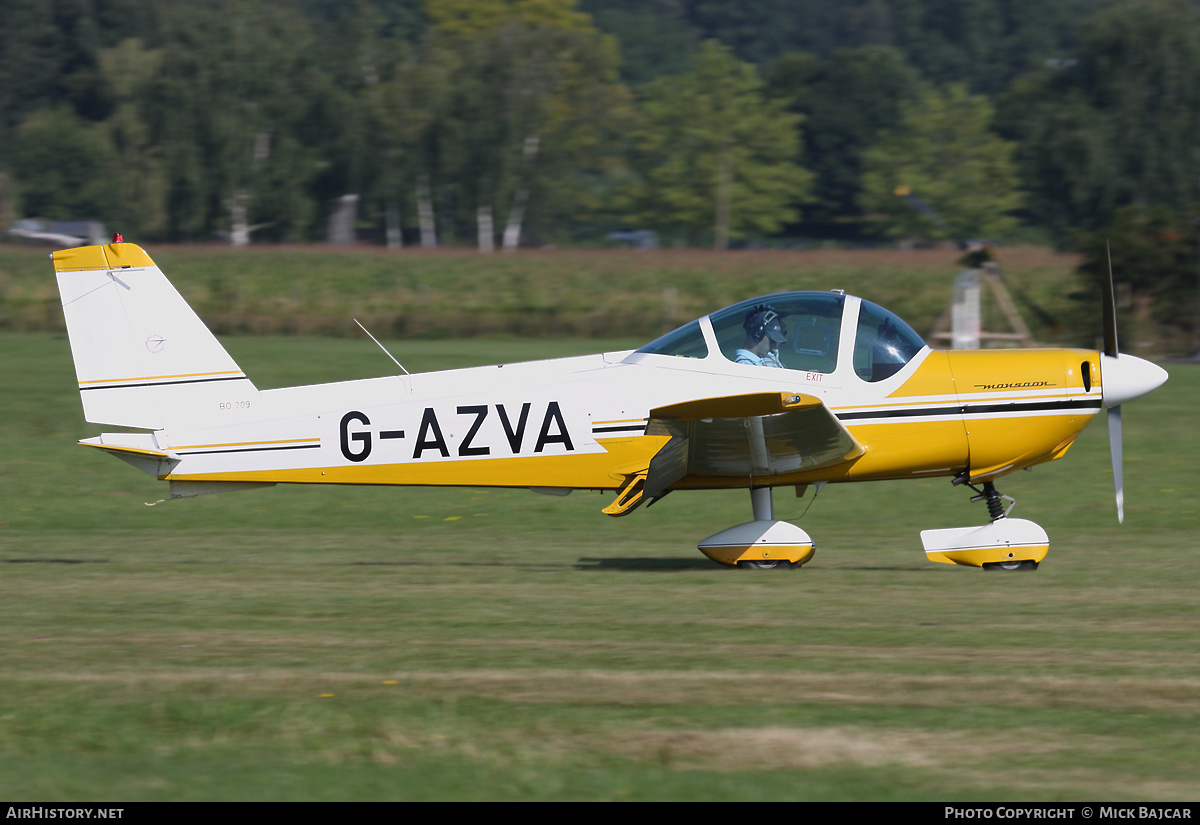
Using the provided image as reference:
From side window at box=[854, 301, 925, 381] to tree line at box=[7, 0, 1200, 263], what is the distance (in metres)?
56.7

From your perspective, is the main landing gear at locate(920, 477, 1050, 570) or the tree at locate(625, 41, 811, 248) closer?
the main landing gear at locate(920, 477, 1050, 570)

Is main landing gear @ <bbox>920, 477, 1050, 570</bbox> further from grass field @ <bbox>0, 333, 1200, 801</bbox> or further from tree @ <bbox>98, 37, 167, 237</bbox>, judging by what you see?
tree @ <bbox>98, 37, 167, 237</bbox>

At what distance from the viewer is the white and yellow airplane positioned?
9.27 meters

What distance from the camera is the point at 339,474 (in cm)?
967

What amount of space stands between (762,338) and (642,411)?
1.01 meters

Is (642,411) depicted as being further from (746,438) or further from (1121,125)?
Result: (1121,125)

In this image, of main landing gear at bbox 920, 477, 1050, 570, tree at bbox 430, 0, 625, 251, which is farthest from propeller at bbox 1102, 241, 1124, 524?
tree at bbox 430, 0, 625, 251

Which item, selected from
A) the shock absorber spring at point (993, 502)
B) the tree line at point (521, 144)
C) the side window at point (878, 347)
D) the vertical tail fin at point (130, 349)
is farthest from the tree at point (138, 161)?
the shock absorber spring at point (993, 502)

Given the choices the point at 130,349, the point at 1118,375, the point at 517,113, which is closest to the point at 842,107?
the point at 517,113

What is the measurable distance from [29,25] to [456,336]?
70201mm

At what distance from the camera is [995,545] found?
30.3 feet

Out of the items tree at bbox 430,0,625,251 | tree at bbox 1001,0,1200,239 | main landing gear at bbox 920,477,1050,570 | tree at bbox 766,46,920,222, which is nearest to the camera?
main landing gear at bbox 920,477,1050,570

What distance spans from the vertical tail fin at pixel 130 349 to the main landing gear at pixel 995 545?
519 cm

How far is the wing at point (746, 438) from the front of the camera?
8.37 m
